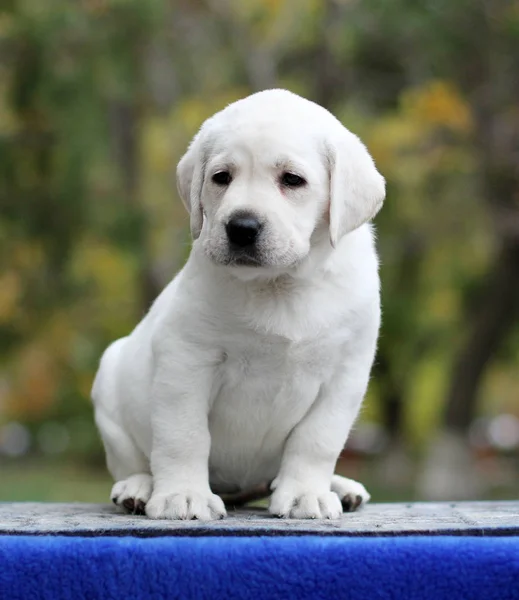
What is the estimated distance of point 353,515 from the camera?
4027 millimetres

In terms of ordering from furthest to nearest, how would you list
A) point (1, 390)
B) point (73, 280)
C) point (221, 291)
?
point (1, 390)
point (73, 280)
point (221, 291)

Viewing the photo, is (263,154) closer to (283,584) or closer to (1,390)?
(283,584)

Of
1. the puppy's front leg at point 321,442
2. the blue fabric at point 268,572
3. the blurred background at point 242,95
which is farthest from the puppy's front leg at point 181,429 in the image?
the blurred background at point 242,95

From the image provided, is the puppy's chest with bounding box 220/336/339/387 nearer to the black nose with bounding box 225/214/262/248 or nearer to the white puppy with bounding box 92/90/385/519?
the white puppy with bounding box 92/90/385/519

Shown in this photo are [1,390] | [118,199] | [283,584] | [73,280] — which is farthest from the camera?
[1,390]

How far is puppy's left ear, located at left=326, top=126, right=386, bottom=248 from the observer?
3.84 m

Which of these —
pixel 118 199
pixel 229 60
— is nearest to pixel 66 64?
pixel 118 199

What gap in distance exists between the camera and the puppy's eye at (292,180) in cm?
377

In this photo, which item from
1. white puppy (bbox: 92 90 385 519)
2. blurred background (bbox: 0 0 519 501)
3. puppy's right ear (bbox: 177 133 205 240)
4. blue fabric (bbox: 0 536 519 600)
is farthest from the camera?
blurred background (bbox: 0 0 519 501)

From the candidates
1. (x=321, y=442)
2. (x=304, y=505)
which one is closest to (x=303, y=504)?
(x=304, y=505)

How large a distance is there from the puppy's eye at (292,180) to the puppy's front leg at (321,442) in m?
0.74

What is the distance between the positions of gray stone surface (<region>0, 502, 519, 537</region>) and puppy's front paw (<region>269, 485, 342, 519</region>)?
58 mm

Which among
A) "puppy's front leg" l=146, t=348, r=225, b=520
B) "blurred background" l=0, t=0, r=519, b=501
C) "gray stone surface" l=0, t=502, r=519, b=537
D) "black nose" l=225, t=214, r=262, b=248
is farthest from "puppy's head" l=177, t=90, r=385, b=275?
"blurred background" l=0, t=0, r=519, b=501

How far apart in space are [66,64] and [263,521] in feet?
28.6
